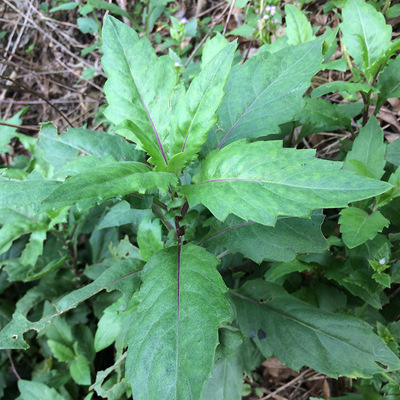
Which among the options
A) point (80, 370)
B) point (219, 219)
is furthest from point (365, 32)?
point (80, 370)

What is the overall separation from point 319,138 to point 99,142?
1.64 m

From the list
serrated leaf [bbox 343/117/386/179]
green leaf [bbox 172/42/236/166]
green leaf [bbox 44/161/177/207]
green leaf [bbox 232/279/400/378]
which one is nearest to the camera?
green leaf [bbox 44/161/177/207]

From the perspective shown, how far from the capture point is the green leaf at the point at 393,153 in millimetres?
1673

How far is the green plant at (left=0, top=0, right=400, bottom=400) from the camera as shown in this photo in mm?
986

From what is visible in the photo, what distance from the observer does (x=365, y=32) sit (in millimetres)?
1734

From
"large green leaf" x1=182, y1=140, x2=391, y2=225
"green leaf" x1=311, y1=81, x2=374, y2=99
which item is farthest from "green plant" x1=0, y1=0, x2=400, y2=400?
"green leaf" x1=311, y1=81, x2=374, y2=99

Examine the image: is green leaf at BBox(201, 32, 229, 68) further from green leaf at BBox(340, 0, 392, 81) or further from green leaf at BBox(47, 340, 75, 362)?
green leaf at BBox(47, 340, 75, 362)

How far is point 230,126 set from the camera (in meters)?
1.52

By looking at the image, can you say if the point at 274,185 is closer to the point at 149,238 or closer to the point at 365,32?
the point at 149,238

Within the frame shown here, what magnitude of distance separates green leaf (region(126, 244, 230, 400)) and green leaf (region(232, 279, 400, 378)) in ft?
1.88

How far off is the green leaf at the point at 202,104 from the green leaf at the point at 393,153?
1017 mm

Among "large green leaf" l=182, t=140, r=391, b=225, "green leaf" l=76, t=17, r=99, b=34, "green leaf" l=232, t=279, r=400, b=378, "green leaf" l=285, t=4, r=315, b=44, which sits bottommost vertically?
"green leaf" l=232, t=279, r=400, b=378

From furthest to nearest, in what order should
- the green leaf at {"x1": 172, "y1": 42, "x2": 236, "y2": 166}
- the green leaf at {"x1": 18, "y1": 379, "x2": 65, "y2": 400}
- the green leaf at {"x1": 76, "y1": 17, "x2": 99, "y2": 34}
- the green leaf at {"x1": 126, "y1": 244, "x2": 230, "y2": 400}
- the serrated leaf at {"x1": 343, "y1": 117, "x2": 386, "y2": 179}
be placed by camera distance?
the green leaf at {"x1": 76, "y1": 17, "x2": 99, "y2": 34}, the green leaf at {"x1": 18, "y1": 379, "x2": 65, "y2": 400}, the serrated leaf at {"x1": 343, "y1": 117, "x2": 386, "y2": 179}, the green leaf at {"x1": 172, "y1": 42, "x2": 236, "y2": 166}, the green leaf at {"x1": 126, "y1": 244, "x2": 230, "y2": 400}

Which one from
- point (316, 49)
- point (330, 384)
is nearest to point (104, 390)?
point (330, 384)
